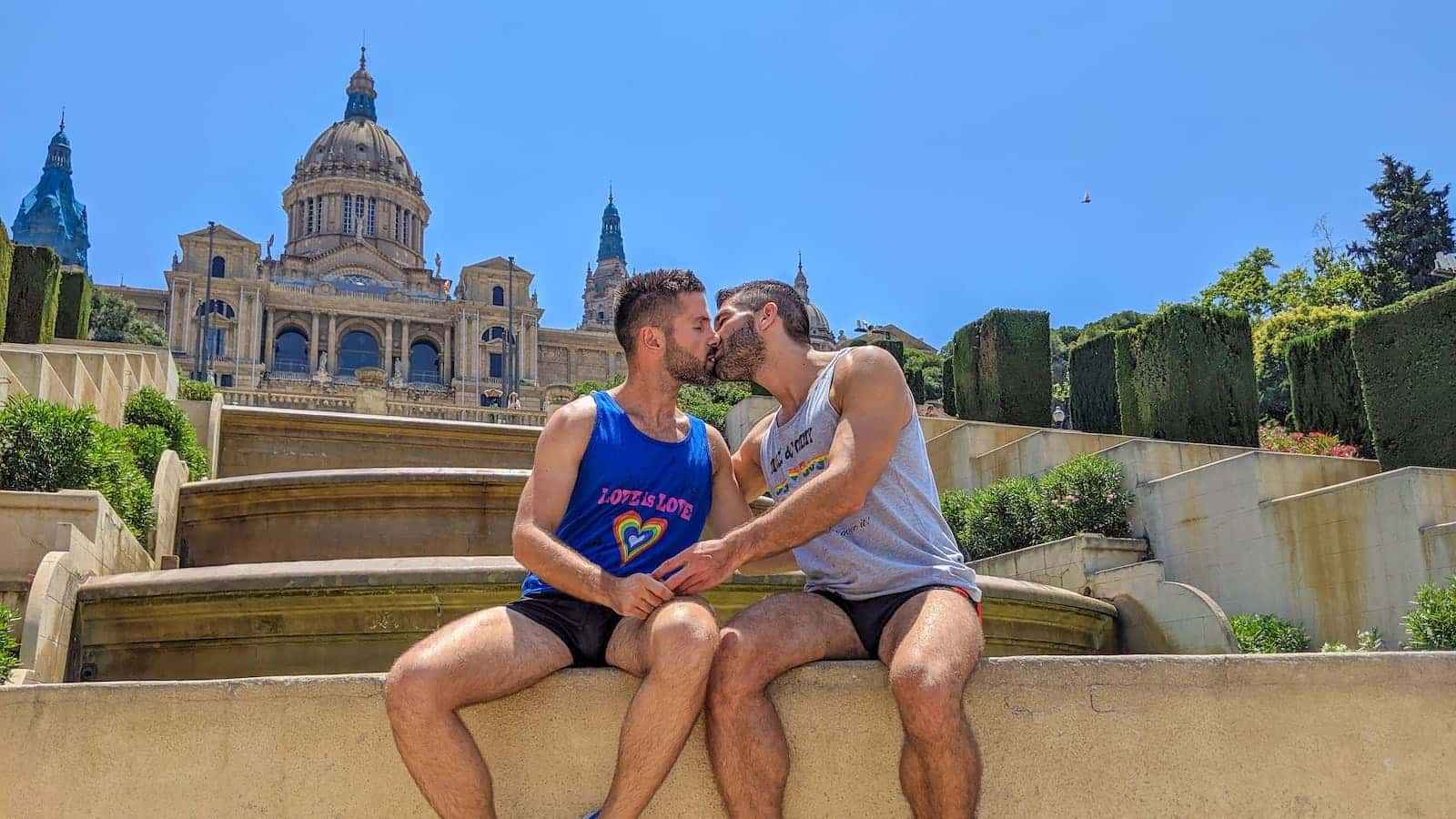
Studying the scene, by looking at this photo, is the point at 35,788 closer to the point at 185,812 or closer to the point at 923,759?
the point at 185,812

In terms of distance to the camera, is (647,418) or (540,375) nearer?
(647,418)

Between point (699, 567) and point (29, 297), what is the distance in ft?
55.8

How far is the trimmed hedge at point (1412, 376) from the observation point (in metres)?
10.1

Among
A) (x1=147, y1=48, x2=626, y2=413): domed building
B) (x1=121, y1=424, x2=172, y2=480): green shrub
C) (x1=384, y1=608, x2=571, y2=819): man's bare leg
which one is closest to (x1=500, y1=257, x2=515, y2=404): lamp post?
(x1=147, y1=48, x2=626, y2=413): domed building

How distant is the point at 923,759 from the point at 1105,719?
1.76 ft

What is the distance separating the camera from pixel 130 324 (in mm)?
62156

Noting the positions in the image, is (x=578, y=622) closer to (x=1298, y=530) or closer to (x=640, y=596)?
(x=640, y=596)

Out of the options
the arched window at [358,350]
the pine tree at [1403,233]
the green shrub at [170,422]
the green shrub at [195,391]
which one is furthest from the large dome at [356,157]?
the green shrub at [170,422]

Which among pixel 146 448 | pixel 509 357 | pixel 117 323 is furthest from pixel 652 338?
pixel 509 357

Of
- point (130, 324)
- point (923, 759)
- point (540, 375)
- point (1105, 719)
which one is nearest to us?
point (923, 759)

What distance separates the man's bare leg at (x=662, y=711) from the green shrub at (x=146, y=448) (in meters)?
6.99

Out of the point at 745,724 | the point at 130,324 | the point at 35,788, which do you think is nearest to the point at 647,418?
the point at 745,724

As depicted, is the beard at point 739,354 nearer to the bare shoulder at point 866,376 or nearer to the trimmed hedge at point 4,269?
the bare shoulder at point 866,376

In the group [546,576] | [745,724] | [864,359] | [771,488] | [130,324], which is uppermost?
[130,324]
